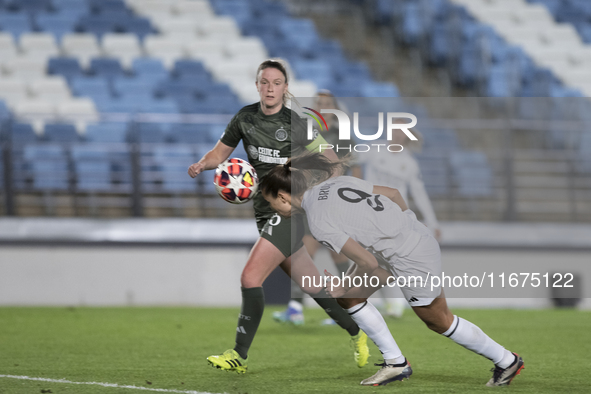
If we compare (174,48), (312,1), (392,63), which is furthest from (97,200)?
(312,1)

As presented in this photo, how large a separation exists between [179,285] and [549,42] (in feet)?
29.9

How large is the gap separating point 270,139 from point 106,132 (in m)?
5.70

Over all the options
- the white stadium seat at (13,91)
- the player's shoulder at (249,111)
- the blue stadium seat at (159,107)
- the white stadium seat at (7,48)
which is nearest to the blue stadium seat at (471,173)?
the blue stadium seat at (159,107)

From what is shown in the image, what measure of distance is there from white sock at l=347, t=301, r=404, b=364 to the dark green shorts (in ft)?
1.95

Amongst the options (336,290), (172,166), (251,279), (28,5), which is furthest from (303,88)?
(336,290)

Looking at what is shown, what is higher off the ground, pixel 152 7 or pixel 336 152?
pixel 152 7

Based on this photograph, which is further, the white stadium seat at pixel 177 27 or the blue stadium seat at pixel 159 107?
the white stadium seat at pixel 177 27

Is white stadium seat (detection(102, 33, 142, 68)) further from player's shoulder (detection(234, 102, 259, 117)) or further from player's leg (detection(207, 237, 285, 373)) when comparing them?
player's leg (detection(207, 237, 285, 373))

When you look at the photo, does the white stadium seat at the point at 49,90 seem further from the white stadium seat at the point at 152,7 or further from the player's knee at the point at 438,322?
the player's knee at the point at 438,322

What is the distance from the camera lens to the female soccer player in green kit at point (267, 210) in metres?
4.38

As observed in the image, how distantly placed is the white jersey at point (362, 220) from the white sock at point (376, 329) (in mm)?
400

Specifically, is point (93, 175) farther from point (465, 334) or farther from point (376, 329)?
point (465, 334)

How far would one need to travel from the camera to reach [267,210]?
4.57 metres

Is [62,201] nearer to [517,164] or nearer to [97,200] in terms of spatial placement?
[97,200]
